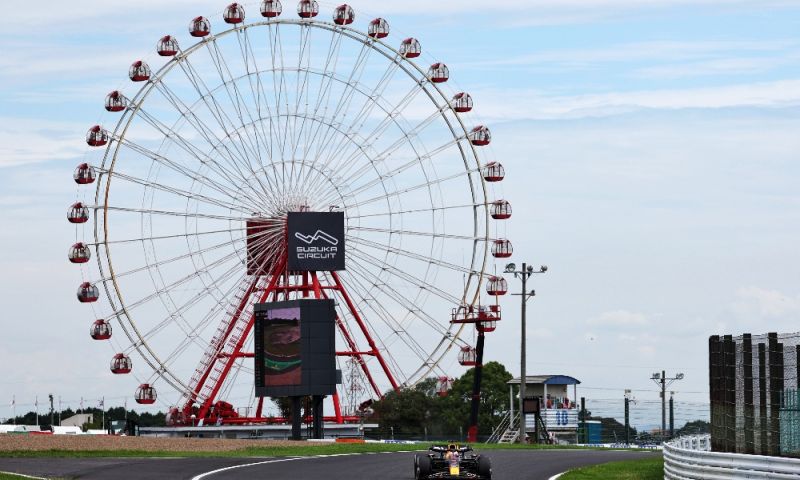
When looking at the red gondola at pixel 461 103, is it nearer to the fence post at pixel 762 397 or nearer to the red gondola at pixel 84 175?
the red gondola at pixel 84 175

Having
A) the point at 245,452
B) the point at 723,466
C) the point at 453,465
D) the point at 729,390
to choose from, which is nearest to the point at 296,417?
the point at 245,452

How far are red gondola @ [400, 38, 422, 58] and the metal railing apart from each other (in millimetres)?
47535

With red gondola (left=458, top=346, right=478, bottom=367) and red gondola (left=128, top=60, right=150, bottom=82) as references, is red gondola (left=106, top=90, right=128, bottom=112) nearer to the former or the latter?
red gondola (left=128, top=60, right=150, bottom=82)

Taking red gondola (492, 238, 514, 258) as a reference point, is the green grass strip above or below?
below

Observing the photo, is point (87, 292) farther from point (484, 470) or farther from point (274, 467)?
point (484, 470)

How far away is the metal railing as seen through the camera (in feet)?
75.3

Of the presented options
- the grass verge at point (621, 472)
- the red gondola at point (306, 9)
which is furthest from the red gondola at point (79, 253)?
the grass verge at point (621, 472)

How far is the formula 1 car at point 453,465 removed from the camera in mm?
31562

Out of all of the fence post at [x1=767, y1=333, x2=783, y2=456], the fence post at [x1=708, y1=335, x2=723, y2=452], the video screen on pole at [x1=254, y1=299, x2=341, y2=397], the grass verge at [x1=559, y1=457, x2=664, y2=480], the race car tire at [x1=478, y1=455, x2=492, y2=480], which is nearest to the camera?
the fence post at [x1=767, y1=333, x2=783, y2=456]

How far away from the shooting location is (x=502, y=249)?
76.8 m

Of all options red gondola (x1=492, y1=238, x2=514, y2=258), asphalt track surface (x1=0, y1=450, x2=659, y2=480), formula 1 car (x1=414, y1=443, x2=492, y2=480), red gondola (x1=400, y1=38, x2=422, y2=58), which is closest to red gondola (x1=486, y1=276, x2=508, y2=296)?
red gondola (x1=492, y1=238, x2=514, y2=258)

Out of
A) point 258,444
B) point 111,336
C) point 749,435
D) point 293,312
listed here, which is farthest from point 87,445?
point 749,435

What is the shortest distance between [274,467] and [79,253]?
1368 inches

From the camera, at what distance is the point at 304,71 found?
73750 millimetres
